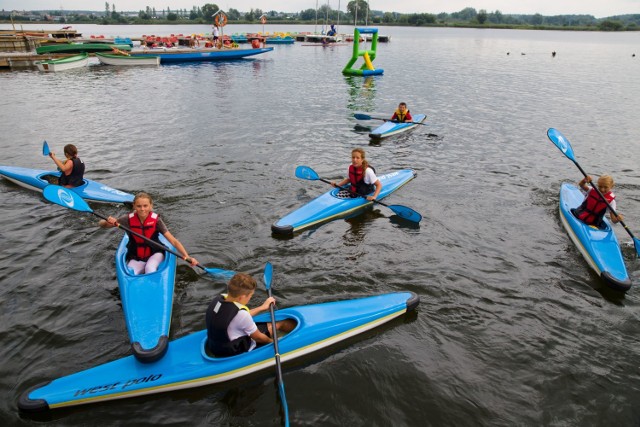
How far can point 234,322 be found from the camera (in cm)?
456

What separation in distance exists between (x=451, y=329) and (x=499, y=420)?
1504 millimetres

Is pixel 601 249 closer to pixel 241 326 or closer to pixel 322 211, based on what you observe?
pixel 322 211

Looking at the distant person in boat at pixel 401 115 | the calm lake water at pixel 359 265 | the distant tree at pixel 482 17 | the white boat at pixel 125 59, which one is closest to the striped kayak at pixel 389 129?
the distant person in boat at pixel 401 115

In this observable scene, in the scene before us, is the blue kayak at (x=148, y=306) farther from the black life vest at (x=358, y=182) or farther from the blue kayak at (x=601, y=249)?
the blue kayak at (x=601, y=249)

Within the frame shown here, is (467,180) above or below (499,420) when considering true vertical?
above

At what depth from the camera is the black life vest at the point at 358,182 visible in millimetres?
9133

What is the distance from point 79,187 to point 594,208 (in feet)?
35.3

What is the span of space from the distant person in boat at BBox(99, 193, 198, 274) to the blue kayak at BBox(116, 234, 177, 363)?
0.13 m

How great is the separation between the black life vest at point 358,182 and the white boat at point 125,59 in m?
30.4

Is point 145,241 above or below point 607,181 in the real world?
below

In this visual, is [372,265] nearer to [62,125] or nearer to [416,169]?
[416,169]

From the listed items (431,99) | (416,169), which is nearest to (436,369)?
(416,169)

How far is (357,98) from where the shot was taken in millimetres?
22953

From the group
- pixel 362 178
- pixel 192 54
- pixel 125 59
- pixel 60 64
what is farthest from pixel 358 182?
pixel 192 54
